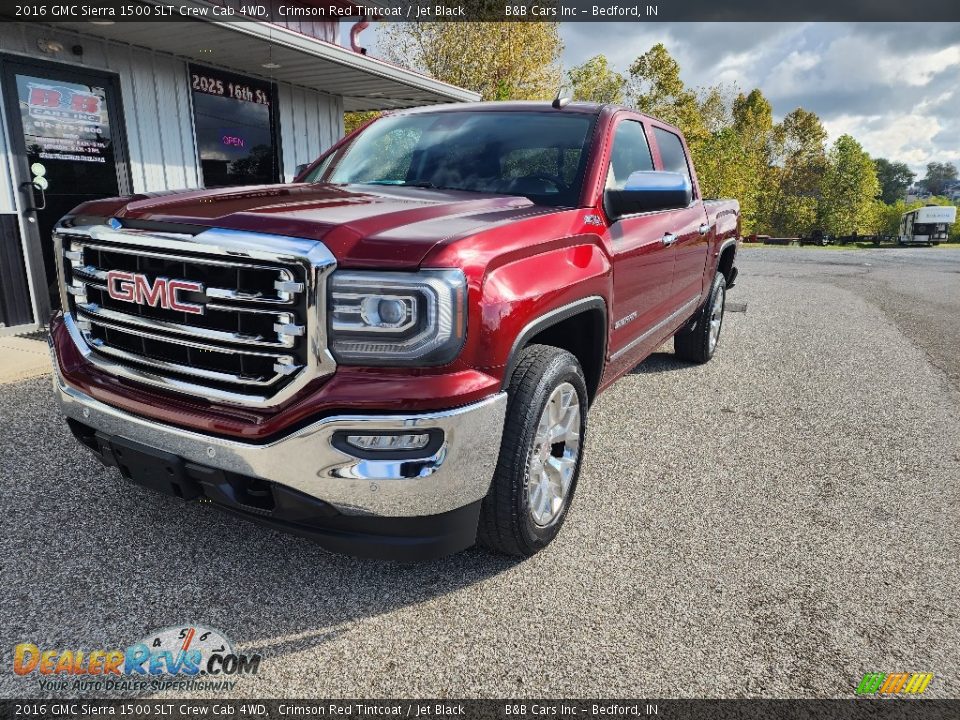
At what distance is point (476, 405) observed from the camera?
2143 millimetres

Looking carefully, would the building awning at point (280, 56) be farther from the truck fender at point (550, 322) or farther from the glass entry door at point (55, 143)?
the truck fender at point (550, 322)

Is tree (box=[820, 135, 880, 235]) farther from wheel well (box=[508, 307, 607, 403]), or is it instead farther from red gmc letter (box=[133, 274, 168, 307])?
red gmc letter (box=[133, 274, 168, 307])

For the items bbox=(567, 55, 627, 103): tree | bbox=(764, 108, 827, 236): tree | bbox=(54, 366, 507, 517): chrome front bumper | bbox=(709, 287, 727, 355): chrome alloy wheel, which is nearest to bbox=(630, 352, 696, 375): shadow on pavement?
bbox=(709, 287, 727, 355): chrome alloy wheel

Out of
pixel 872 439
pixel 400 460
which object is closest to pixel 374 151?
pixel 400 460

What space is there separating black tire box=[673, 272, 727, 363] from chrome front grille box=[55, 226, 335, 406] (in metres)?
4.32

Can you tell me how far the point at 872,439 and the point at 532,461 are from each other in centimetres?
282

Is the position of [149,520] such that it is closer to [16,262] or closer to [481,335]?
[481,335]

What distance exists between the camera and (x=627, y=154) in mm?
3674

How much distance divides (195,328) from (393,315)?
0.70m

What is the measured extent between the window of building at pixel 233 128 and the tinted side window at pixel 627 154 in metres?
5.99

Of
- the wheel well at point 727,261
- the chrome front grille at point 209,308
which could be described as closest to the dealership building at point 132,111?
the chrome front grille at point 209,308

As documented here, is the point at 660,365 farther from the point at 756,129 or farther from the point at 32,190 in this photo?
the point at 756,129

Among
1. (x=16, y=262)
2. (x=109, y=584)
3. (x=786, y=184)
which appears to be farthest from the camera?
(x=786, y=184)

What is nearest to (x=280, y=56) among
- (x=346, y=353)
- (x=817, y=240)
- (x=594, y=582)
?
(x=346, y=353)
